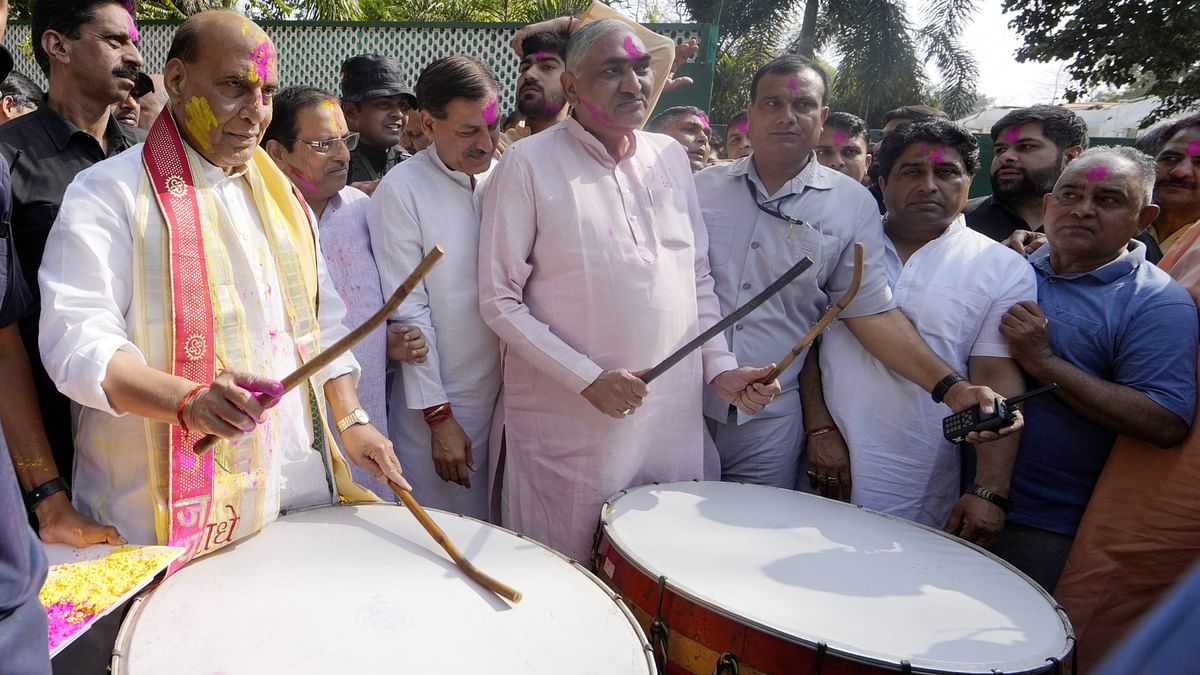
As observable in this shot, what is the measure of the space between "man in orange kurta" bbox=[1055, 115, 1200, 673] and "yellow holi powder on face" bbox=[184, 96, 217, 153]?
8.32ft

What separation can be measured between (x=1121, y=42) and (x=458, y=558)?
1814cm

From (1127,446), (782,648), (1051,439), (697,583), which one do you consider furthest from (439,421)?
(1127,446)

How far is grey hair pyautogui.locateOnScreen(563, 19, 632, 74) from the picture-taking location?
8.24 ft

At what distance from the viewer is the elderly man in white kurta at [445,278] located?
2.61 meters

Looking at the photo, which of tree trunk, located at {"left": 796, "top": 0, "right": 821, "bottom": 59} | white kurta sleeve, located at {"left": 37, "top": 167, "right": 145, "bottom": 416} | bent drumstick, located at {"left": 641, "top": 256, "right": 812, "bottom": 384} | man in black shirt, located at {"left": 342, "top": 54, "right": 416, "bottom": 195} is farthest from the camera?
tree trunk, located at {"left": 796, "top": 0, "right": 821, "bottom": 59}

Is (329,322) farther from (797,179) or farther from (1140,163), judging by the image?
(1140,163)

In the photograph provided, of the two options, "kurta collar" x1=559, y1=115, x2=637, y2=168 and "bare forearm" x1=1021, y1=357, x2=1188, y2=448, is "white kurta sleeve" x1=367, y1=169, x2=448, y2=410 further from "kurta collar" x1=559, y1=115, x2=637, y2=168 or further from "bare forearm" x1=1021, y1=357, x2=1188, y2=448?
"bare forearm" x1=1021, y1=357, x2=1188, y2=448

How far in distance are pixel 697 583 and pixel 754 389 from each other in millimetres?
706

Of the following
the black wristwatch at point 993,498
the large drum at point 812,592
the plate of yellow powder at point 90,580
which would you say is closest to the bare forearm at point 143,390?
the plate of yellow powder at point 90,580

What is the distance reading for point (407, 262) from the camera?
265 centimetres

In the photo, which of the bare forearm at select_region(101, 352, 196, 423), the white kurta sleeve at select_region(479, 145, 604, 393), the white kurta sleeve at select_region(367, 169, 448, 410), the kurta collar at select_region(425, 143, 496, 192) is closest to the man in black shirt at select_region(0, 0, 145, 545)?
the bare forearm at select_region(101, 352, 196, 423)

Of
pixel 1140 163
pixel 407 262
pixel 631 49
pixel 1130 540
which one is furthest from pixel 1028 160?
pixel 407 262

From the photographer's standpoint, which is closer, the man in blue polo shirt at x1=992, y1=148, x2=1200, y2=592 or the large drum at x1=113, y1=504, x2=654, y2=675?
the large drum at x1=113, y1=504, x2=654, y2=675

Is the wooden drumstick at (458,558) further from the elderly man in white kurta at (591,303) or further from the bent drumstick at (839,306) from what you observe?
the bent drumstick at (839,306)
